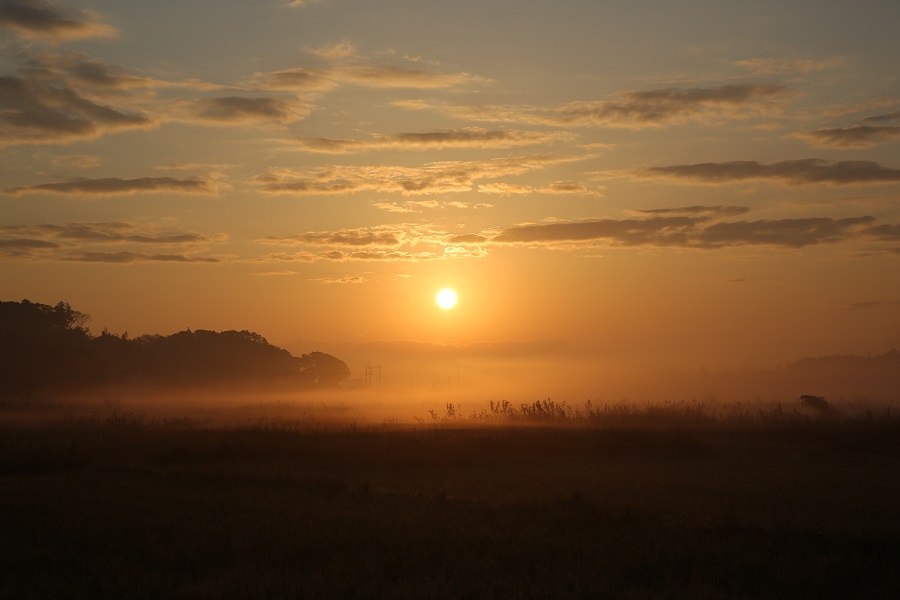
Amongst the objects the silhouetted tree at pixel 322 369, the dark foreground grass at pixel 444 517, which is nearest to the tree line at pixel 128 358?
the silhouetted tree at pixel 322 369

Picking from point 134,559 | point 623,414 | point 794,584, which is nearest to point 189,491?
point 134,559

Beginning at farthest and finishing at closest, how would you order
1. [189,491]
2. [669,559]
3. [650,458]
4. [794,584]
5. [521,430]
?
[521,430] → [650,458] → [189,491] → [669,559] → [794,584]

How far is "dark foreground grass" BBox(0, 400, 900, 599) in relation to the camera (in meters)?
10.1

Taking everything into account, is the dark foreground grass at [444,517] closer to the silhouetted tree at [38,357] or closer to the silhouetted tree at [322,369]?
the silhouetted tree at [38,357]

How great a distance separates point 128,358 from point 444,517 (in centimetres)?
8502

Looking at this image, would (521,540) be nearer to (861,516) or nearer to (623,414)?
(861,516)

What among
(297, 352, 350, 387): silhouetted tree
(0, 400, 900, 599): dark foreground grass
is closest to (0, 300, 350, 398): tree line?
(297, 352, 350, 387): silhouetted tree

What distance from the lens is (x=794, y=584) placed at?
10.1 metres

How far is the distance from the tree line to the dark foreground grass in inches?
1820

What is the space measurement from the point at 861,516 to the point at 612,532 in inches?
209

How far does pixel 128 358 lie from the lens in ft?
299

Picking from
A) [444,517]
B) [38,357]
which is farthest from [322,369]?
[444,517]

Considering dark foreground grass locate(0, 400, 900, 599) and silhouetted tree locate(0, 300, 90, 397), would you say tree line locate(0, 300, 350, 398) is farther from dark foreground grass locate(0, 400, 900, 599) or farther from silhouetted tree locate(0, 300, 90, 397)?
dark foreground grass locate(0, 400, 900, 599)

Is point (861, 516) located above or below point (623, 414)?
below
